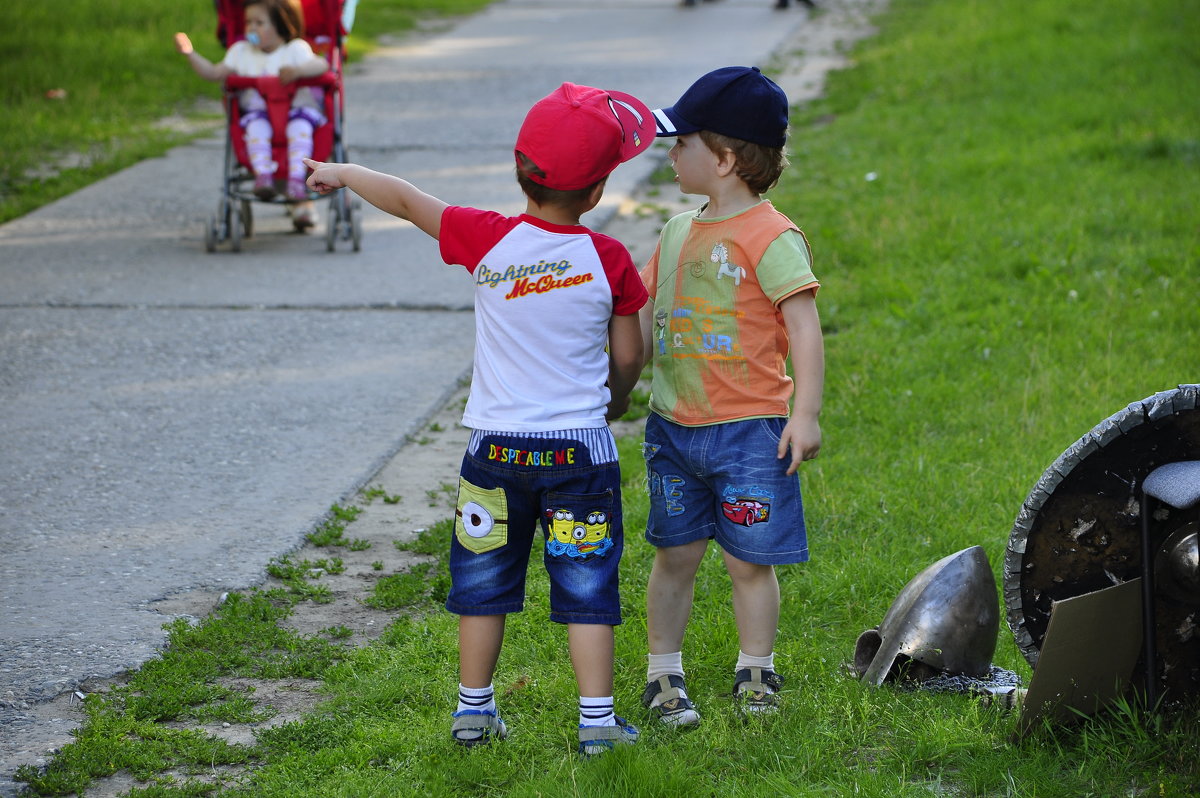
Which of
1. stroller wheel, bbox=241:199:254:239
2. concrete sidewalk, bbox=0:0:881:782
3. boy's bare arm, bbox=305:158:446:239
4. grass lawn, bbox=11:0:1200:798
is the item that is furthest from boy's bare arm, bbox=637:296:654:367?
stroller wheel, bbox=241:199:254:239

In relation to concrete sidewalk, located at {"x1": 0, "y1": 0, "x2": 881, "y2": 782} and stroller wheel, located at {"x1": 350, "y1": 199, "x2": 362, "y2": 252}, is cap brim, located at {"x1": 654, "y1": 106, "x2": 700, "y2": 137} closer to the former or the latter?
concrete sidewalk, located at {"x1": 0, "y1": 0, "x2": 881, "y2": 782}

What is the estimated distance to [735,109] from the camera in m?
3.00

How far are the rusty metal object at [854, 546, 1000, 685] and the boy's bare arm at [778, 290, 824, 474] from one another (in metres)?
0.57

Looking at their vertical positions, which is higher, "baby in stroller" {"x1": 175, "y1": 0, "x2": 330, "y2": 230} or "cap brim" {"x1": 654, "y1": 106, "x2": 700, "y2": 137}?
"cap brim" {"x1": 654, "y1": 106, "x2": 700, "y2": 137}

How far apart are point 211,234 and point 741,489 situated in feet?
16.5

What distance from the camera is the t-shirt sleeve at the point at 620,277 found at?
2852mm

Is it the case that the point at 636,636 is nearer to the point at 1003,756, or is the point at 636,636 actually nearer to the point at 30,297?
the point at 1003,756

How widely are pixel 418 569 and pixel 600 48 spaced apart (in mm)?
10606

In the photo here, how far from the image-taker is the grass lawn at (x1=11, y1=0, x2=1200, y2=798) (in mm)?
2859

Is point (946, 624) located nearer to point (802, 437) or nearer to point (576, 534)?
point (802, 437)

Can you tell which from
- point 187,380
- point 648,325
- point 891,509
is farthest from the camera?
point 187,380

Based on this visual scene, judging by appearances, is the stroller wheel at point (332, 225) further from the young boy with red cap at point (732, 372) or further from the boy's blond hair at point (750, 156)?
the boy's blond hair at point (750, 156)

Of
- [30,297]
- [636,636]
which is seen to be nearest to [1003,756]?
[636,636]

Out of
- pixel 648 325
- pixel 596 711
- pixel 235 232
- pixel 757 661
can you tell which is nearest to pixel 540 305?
pixel 648 325
